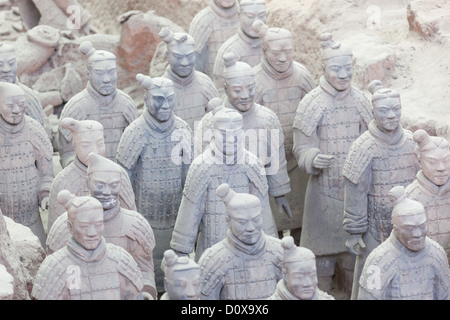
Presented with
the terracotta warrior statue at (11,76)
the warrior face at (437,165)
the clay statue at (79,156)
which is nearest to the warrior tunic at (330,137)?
the warrior face at (437,165)

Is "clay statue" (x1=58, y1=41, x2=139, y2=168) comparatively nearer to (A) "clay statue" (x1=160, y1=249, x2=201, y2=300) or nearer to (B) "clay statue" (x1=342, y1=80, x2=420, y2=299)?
(B) "clay statue" (x1=342, y1=80, x2=420, y2=299)

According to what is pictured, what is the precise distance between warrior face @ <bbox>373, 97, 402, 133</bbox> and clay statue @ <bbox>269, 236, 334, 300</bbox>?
168 centimetres

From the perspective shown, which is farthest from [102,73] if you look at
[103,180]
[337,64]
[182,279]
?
[182,279]

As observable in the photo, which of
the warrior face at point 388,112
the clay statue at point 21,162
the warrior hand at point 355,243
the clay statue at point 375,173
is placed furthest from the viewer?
the clay statue at point 21,162

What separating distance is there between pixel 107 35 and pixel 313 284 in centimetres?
647

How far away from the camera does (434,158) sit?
24.7 ft

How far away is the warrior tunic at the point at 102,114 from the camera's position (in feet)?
29.5

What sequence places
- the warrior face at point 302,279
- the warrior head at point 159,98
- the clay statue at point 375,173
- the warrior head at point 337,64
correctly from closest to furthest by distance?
the warrior face at point 302,279 < the clay statue at point 375,173 < the warrior head at point 159,98 < the warrior head at point 337,64

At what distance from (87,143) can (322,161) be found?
5.36ft

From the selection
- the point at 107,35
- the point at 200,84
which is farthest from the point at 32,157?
the point at 107,35

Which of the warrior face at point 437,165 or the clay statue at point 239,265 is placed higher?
the warrior face at point 437,165

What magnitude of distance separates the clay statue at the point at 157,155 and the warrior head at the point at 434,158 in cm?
167

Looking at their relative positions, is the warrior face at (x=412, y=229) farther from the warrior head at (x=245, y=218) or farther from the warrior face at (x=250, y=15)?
the warrior face at (x=250, y=15)

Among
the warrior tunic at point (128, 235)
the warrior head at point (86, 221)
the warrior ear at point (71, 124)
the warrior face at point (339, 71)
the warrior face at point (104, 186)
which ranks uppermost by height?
the warrior face at point (339, 71)
